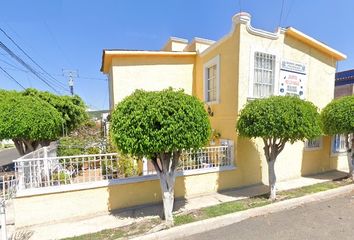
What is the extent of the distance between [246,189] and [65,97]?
839cm

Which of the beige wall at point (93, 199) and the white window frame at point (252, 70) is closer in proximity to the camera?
the beige wall at point (93, 199)

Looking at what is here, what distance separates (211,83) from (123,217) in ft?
18.5

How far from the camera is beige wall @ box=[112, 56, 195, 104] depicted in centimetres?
821

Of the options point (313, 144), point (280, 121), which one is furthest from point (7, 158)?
point (313, 144)

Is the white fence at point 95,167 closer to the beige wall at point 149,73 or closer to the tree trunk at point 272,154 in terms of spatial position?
the tree trunk at point 272,154

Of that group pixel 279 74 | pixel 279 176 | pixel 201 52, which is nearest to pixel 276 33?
pixel 279 74

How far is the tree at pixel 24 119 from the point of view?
6.42 m

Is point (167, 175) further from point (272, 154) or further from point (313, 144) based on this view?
point (313, 144)

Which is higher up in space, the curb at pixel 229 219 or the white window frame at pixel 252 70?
the white window frame at pixel 252 70

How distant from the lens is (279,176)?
24.9ft

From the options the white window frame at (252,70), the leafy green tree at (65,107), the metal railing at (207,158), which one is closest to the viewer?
the metal railing at (207,158)

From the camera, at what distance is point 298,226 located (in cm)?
437

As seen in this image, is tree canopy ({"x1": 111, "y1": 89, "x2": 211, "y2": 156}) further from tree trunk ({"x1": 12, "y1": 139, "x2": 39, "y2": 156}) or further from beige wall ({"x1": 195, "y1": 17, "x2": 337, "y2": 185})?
tree trunk ({"x1": 12, "y1": 139, "x2": 39, "y2": 156})

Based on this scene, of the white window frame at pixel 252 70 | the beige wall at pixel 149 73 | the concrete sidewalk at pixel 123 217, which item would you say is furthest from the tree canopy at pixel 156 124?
the beige wall at pixel 149 73
